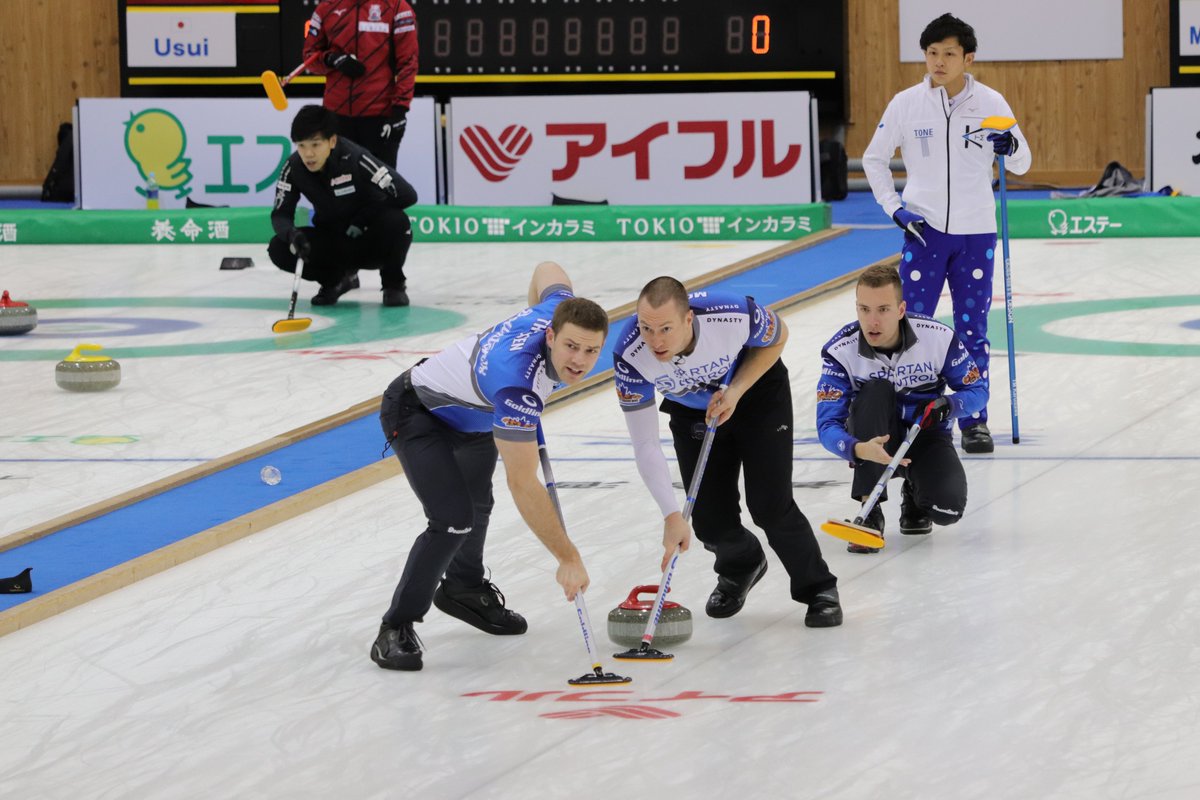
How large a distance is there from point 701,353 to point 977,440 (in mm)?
2550

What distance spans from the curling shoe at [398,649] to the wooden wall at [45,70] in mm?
15557

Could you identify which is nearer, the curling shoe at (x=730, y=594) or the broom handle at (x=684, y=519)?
the broom handle at (x=684, y=519)

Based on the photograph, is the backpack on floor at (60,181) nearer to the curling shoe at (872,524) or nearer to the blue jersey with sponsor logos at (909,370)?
the blue jersey with sponsor logos at (909,370)

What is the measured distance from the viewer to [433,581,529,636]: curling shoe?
16.3 feet

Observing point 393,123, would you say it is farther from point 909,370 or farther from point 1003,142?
point 909,370

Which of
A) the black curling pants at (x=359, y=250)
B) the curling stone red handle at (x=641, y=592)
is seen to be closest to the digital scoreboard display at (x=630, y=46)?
the black curling pants at (x=359, y=250)

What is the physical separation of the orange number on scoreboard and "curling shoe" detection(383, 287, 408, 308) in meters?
6.60

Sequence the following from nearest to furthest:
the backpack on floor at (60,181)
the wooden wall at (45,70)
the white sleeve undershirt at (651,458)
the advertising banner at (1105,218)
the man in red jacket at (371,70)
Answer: the white sleeve undershirt at (651,458) → the man in red jacket at (371,70) → the advertising banner at (1105,218) → the backpack on floor at (60,181) → the wooden wall at (45,70)

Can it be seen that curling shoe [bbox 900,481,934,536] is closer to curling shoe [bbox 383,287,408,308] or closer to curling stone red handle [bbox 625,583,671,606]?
curling stone red handle [bbox 625,583,671,606]

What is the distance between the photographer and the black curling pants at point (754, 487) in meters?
5.01

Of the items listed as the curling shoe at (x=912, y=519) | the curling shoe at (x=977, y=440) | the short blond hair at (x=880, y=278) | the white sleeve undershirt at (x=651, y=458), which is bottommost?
the curling shoe at (x=912, y=519)

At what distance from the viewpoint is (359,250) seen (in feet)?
36.6

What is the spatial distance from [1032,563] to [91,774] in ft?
9.36

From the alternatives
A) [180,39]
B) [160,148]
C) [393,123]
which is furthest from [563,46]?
[393,123]
